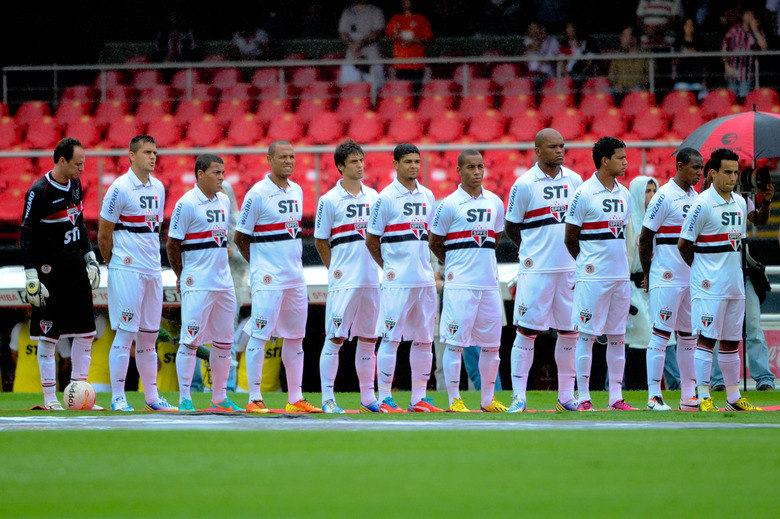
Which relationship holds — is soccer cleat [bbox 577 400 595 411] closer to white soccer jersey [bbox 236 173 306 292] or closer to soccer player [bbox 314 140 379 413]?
soccer player [bbox 314 140 379 413]

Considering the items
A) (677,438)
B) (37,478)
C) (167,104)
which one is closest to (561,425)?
(677,438)

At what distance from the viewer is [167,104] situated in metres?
19.3

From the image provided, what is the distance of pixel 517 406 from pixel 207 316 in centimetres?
273

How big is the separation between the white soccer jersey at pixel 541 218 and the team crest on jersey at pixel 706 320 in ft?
3.75

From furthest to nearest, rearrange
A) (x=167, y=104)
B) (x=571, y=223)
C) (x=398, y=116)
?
1. (x=167, y=104)
2. (x=398, y=116)
3. (x=571, y=223)

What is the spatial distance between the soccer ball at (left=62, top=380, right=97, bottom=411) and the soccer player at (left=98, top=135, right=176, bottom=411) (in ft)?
0.70

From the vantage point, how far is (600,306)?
9547 millimetres

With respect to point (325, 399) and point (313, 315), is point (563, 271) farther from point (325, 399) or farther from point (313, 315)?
point (313, 315)

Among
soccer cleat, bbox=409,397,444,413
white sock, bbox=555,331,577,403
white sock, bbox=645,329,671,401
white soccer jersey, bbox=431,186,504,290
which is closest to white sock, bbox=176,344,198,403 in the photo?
soccer cleat, bbox=409,397,444,413

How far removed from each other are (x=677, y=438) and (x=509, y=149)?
7.57 meters

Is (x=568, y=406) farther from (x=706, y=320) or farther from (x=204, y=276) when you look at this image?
(x=204, y=276)

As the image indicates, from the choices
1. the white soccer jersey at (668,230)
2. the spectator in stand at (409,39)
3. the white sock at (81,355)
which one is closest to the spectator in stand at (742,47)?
the spectator in stand at (409,39)

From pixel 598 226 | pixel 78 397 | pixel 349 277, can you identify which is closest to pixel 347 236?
pixel 349 277

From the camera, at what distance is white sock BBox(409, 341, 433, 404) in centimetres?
974
